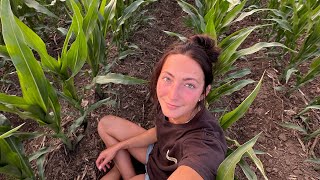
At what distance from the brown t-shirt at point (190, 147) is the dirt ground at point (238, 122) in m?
0.44

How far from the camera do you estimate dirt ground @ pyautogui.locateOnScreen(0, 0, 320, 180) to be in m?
1.61

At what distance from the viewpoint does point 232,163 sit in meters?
0.81

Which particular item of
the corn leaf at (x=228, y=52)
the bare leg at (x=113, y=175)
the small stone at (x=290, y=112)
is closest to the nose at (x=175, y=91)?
the corn leaf at (x=228, y=52)

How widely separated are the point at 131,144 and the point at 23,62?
0.70 metres

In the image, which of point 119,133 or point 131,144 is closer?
point 131,144

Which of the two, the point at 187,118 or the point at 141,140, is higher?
the point at 187,118

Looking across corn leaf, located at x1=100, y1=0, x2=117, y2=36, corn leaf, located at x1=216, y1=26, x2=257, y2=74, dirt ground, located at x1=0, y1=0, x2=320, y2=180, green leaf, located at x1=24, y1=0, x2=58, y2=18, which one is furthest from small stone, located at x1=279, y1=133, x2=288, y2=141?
green leaf, located at x1=24, y1=0, x2=58, y2=18

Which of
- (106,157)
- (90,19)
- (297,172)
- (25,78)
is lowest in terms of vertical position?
(297,172)

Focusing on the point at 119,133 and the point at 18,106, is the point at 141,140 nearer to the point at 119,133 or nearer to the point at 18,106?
the point at 119,133

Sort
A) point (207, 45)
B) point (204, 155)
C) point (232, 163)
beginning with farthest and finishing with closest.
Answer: point (207, 45)
point (204, 155)
point (232, 163)

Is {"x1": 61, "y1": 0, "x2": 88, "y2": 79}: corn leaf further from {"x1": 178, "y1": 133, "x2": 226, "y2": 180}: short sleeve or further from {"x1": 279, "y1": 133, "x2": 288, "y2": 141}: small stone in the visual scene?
{"x1": 279, "y1": 133, "x2": 288, "y2": 141}: small stone

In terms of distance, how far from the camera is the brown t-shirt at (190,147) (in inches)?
36.6

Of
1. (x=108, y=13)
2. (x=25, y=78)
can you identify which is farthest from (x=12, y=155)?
(x=108, y=13)

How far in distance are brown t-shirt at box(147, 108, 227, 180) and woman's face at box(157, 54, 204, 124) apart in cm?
9
